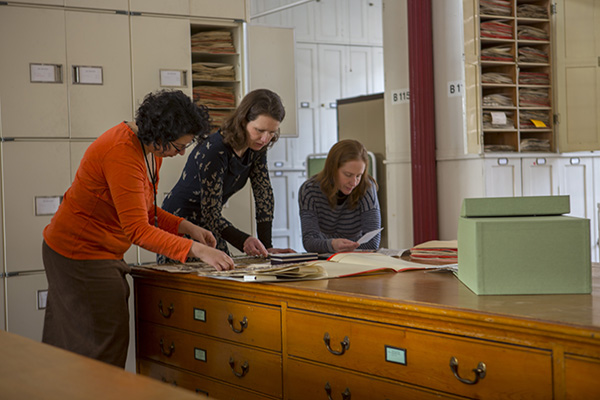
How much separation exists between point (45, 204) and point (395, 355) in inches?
124

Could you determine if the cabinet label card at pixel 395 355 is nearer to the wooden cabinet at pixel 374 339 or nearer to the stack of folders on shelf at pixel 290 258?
the wooden cabinet at pixel 374 339

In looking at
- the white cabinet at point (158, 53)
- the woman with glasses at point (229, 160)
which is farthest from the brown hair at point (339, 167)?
the white cabinet at point (158, 53)

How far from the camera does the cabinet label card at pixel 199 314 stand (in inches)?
96.2

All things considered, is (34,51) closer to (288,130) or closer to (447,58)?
(288,130)

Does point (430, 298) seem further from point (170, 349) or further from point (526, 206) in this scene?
point (170, 349)

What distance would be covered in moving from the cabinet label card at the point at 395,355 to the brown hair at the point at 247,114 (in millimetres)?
1383

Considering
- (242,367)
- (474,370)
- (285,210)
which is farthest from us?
(285,210)

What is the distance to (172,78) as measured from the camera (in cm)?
472

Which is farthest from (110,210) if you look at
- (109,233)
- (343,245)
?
(343,245)

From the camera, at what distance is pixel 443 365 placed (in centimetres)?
165

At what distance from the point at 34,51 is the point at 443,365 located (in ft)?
11.6

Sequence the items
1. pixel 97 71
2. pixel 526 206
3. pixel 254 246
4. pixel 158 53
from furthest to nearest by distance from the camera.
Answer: pixel 158 53 < pixel 97 71 < pixel 254 246 < pixel 526 206

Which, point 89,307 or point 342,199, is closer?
point 89,307

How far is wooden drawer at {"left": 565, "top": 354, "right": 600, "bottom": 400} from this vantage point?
53.1 inches
